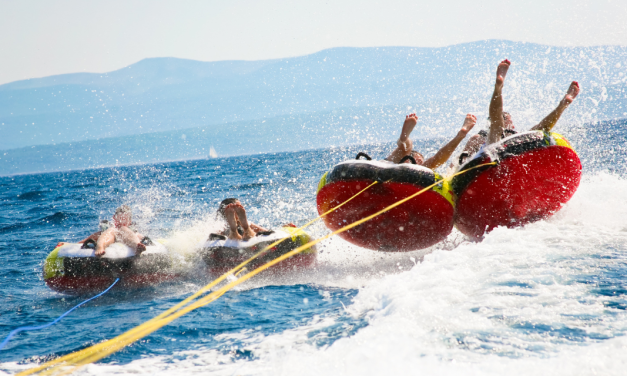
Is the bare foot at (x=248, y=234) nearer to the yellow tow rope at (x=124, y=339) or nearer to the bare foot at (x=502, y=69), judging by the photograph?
A: the yellow tow rope at (x=124, y=339)

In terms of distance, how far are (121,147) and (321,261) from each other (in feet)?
677

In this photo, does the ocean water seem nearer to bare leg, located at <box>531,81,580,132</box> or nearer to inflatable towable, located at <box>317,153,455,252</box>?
inflatable towable, located at <box>317,153,455,252</box>

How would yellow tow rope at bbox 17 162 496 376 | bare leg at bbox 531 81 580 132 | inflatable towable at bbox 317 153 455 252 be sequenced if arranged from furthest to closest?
bare leg at bbox 531 81 580 132, inflatable towable at bbox 317 153 455 252, yellow tow rope at bbox 17 162 496 376

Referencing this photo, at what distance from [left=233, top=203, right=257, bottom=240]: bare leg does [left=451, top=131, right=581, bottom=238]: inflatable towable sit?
251 cm

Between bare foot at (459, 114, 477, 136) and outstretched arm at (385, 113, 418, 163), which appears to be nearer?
outstretched arm at (385, 113, 418, 163)

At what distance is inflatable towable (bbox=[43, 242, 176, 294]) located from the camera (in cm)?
571

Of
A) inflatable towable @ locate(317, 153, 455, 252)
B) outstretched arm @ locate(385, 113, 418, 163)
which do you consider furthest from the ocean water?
outstretched arm @ locate(385, 113, 418, 163)

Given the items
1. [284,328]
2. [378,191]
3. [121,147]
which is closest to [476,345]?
[284,328]

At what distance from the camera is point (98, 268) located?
18.7ft

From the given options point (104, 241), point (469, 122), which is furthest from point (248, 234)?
point (469, 122)

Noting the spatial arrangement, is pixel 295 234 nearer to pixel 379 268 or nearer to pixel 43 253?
pixel 379 268

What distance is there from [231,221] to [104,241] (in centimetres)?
157

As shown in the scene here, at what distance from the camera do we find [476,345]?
9.04 ft

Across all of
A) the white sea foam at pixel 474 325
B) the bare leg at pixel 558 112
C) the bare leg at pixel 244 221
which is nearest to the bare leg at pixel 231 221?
the bare leg at pixel 244 221
